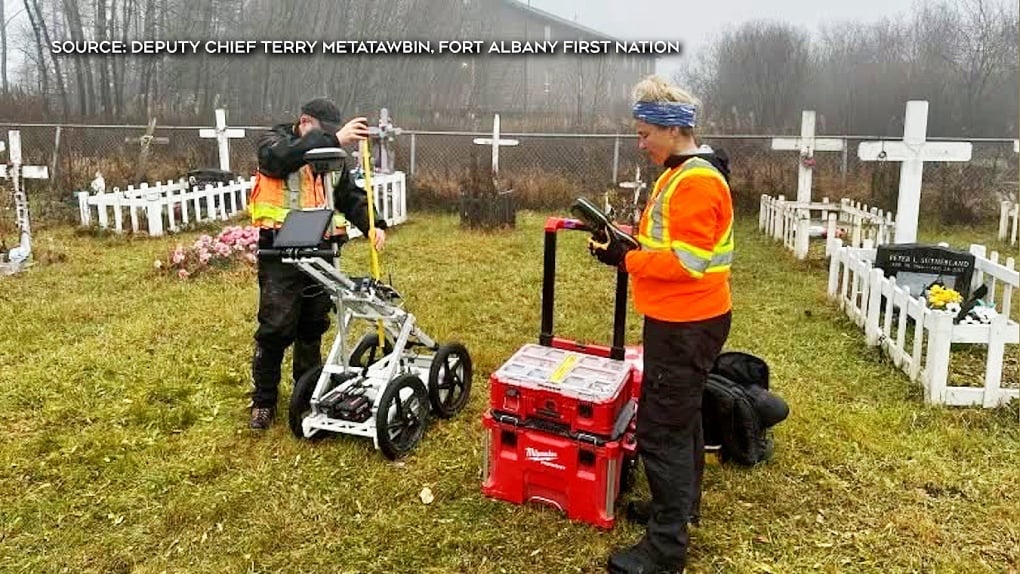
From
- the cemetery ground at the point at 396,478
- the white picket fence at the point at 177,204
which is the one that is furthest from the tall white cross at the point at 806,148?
the white picket fence at the point at 177,204

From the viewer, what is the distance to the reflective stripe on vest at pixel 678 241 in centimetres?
263

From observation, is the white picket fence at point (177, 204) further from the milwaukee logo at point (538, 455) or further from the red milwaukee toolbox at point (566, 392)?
the milwaukee logo at point (538, 455)

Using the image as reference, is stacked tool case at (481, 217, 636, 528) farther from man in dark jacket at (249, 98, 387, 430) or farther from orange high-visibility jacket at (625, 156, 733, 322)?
man in dark jacket at (249, 98, 387, 430)

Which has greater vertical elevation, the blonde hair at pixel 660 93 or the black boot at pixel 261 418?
the blonde hair at pixel 660 93

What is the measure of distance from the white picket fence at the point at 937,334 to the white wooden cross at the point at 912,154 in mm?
1232

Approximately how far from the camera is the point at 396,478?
3717mm

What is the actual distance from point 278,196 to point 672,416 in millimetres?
2490

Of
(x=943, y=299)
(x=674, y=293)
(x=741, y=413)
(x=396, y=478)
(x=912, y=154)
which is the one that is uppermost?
(x=912, y=154)

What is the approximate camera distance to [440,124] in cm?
2014

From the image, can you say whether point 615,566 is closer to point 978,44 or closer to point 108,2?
point 978,44

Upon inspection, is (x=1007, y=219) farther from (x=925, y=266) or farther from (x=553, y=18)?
(x=553, y=18)

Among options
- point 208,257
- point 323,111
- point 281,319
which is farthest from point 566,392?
point 208,257

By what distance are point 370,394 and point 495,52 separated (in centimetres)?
1635

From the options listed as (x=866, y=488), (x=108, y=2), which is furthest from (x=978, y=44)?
(x=108, y=2)
